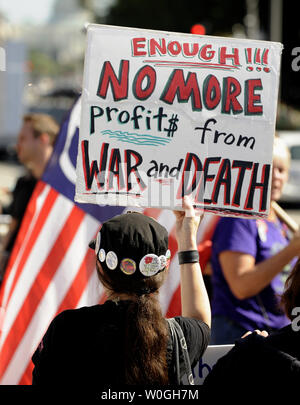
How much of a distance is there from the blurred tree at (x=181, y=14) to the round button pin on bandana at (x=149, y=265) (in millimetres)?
31862

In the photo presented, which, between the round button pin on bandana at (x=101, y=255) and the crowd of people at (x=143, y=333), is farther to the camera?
the round button pin on bandana at (x=101, y=255)

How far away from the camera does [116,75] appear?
2557 mm

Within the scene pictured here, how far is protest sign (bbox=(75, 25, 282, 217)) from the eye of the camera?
8.32ft

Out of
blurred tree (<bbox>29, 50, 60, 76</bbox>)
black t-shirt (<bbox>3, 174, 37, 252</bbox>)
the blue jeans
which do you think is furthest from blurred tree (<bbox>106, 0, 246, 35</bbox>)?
blurred tree (<bbox>29, 50, 60, 76</bbox>)

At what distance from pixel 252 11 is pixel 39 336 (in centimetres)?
2946

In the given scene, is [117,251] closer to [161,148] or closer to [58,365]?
[58,365]

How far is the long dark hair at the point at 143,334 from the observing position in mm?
2033

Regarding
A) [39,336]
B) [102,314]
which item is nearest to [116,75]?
[102,314]

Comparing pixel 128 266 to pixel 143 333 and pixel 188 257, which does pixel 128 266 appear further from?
pixel 188 257

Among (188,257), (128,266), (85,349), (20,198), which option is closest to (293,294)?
(188,257)

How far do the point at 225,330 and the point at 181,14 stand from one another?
34.0 m

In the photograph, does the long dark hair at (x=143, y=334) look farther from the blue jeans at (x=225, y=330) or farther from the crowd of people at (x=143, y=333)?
the blue jeans at (x=225, y=330)

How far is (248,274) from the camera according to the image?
3.03 metres

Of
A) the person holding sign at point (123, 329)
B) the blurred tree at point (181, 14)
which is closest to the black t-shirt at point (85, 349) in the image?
the person holding sign at point (123, 329)
